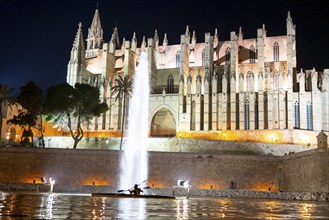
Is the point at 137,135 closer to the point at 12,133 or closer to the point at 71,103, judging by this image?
the point at 71,103

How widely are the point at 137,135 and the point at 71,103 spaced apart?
360 inches

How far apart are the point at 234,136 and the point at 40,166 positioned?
87.1 ft

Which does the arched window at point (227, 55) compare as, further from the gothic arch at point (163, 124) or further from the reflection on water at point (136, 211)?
the reflection on water at point (136, 211)

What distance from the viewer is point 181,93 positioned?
6003cm

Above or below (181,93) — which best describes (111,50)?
above

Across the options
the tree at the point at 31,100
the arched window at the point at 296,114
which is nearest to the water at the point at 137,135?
the tree at the point at 31,100

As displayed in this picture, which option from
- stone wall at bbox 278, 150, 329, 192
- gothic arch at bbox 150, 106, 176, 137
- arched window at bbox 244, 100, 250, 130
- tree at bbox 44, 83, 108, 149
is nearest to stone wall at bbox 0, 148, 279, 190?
stone wall at bbox 278, 150, 329, 192

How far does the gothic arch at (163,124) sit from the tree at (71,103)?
11.7 metres

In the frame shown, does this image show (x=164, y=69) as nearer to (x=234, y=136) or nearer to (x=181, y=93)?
(x=181, y=93)

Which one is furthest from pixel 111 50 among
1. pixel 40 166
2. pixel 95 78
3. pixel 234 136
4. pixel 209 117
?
pixel 40 166

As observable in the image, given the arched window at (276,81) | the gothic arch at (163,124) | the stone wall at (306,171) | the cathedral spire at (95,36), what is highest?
Result: the cathedral spire at (95,36)

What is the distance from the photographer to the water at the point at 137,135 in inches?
1553

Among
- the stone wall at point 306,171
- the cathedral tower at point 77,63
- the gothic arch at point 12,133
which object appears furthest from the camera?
the cathedral tower at point 77,63

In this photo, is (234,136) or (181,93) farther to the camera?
(181,93)
